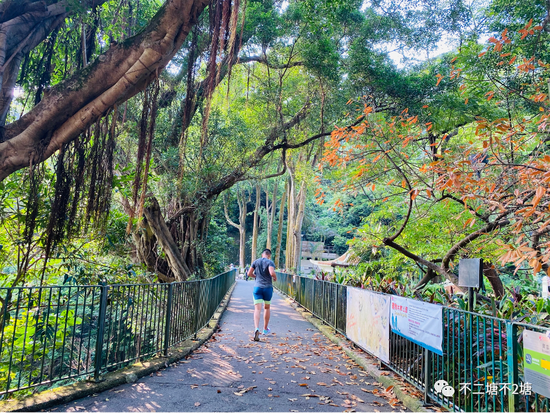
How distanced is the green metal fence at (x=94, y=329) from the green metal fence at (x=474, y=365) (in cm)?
389

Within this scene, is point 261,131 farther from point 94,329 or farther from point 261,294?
point 94,329

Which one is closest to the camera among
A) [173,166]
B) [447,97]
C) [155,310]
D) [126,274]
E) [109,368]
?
[109,368]

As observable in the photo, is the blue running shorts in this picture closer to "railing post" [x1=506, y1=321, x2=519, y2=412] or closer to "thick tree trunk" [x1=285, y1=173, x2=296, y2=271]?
"railing post" [x1=506, y1=321, x2=519, y2=412]

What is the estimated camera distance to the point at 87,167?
511 centimetres

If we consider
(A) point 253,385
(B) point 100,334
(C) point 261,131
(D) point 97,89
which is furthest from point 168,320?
(C) point 261,131

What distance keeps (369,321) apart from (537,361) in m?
3.78

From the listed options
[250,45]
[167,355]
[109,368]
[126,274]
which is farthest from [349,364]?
[250,45]

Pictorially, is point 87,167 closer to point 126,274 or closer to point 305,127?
point 126,274

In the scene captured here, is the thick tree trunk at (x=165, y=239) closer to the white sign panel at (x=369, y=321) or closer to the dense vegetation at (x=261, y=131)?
the dense vegetation at (x=261, y=131)

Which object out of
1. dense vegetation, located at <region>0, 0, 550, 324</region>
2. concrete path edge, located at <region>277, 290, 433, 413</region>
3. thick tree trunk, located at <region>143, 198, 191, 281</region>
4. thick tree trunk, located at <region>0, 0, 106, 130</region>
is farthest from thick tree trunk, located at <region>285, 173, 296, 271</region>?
thick tree trunk, located at <region>0, 0, 106, 130</region>

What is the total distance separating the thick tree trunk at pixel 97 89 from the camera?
4.44 meters

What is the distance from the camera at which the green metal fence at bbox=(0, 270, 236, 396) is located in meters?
4.59

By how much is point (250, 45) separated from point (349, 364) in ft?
33.8

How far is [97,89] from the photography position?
4641mm
